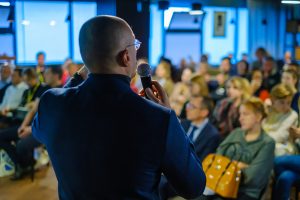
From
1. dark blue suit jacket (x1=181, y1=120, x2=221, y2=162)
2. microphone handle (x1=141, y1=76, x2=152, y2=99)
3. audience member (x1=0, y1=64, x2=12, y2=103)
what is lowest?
dark blue suit jacket (x1=181, y1=120, x2=221, y2=162)

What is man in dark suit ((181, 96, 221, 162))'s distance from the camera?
10.8 feet

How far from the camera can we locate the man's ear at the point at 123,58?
1085mm

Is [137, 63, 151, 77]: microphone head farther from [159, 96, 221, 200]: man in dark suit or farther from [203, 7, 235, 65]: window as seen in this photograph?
[203, 7, 235, 65]: window

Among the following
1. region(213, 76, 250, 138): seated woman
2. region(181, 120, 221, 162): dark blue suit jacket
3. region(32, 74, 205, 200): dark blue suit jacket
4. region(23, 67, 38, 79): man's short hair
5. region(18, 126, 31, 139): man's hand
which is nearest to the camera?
region(32, 74, 205, 200): dark blue suit jacket

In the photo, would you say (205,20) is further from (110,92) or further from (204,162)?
(110,92)

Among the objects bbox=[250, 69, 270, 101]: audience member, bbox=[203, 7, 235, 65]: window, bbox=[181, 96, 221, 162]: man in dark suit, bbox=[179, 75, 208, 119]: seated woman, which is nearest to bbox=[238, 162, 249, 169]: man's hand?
bbox=[181, 96, 221, 162]: man in dark suit

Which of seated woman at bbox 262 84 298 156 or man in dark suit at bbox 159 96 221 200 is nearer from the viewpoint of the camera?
man in dark suit at bbox 159 96 221 200

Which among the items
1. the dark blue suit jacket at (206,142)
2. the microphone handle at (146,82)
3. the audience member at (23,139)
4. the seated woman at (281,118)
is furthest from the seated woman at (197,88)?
the microphone handle at (146,82)

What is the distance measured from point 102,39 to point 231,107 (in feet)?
10.8

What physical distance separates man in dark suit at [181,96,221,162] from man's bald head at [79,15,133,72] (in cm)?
221

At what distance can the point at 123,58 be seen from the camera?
43.0 inches

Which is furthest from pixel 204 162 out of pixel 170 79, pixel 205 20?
pixel 205 20

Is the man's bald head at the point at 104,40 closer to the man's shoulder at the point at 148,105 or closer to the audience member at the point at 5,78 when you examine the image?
the man's shoulder at the point at 148,105

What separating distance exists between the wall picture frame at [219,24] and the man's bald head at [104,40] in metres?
9.65
